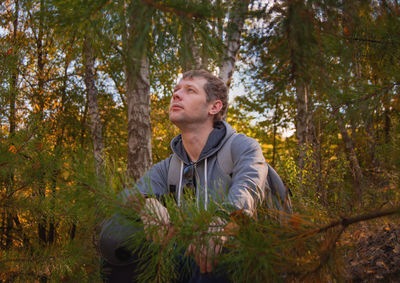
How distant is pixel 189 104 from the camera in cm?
246

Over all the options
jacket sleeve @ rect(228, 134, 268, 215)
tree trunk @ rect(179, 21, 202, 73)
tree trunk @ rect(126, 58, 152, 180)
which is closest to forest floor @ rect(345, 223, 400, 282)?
jacket sleeve @ rect(228, 134, 268, 215)

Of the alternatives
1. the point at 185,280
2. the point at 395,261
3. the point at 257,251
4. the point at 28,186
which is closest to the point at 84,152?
the point at 257,251

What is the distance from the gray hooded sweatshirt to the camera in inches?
60.9

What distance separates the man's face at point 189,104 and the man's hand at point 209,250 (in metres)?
1.36

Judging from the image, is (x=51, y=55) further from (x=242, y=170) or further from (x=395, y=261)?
(x=395, y=261)

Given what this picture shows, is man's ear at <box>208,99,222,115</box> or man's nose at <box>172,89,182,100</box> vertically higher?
man's nose at <box>172,89,182,100</box>

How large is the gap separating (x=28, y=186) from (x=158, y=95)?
858 centimetres

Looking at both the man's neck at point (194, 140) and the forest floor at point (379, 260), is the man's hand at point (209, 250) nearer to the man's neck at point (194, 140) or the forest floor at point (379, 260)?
the man's neck at point (194, 140)

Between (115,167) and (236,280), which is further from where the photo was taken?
(115,167)

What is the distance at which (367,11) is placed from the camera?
3.94ft

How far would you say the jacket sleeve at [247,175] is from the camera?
1386 millimetres

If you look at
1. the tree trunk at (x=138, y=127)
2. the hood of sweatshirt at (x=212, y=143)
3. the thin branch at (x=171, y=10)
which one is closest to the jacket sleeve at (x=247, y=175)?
the hood of sweatshirt at (x=212, y=143)

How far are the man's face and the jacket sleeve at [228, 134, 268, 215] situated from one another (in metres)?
0.45

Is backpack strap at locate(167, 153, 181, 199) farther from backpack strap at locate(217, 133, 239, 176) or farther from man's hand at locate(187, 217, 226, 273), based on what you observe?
man's hand at locate(187, 217, 226, 273)
